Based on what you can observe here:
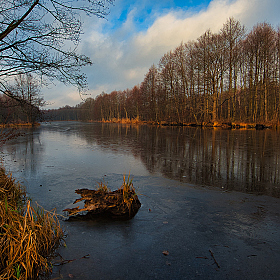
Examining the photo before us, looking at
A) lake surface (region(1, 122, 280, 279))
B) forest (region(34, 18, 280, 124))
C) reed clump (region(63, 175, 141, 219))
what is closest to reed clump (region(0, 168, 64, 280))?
lake surface (region(1, 122, 280, 279))

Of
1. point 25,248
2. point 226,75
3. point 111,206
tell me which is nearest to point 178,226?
point 111,206

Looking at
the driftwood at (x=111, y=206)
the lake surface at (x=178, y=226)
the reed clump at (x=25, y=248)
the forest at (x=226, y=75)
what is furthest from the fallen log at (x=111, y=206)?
the forest at (x=226, y=75)

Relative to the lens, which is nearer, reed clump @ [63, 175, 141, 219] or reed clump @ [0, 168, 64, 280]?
reed clump @ [0, 168, 64, 280]

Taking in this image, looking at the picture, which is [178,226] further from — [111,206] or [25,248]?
[25,248]

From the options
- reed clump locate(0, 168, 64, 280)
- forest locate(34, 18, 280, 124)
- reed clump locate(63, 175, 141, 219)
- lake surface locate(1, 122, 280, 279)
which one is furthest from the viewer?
forest locate(34, 18, 280, 124)

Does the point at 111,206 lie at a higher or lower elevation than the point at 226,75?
lower

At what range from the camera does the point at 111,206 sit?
13.2 ft

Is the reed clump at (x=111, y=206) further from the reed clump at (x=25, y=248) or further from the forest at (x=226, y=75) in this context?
the forest at (x=226, y=75)

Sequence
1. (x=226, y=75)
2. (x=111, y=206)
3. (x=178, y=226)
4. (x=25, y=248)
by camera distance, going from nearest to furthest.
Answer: (x=25, y=248), (x=178, y=226), (x=111, y=206), (x=226, y=75)

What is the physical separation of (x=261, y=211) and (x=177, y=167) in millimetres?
3751

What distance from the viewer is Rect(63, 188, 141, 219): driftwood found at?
3971mm

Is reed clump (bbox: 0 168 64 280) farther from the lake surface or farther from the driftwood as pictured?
the driftwood

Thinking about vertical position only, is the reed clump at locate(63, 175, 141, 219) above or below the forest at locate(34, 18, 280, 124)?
below

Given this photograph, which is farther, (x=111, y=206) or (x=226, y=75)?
(x=226, y=75)
